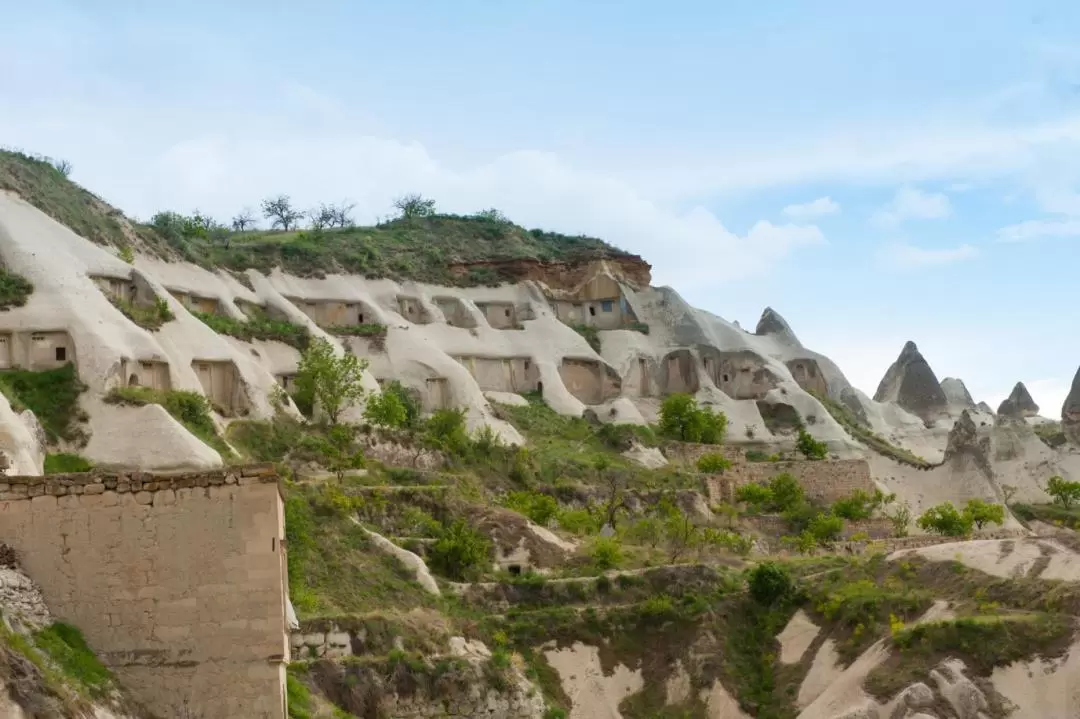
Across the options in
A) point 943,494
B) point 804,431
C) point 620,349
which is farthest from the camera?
point 620,349

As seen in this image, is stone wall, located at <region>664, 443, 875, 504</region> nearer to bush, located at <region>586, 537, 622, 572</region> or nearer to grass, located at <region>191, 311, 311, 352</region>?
grass, located at <region>191, 311, 311, 352</region>

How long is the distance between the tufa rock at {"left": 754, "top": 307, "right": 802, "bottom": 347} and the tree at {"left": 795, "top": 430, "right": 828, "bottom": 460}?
1387 cm

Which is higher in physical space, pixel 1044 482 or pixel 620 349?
pixel 620 349

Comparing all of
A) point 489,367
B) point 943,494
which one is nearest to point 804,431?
point 943,494

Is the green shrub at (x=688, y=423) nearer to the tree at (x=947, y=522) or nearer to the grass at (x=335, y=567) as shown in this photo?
the tree at (x=947, y=522)

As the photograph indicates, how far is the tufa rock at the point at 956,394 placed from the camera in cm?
8575

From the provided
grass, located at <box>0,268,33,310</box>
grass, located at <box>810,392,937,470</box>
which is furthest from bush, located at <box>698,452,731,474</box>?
grass, located at <box>0,268,33,310</box>

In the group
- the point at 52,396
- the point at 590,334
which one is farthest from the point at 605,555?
the point at 590,334

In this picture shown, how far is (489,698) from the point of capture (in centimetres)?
3519

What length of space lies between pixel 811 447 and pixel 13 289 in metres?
34.5

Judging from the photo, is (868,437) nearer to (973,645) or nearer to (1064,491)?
(1064,491)

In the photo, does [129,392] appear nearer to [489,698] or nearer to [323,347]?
[323,347]

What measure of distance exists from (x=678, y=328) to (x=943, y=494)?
65.3ft

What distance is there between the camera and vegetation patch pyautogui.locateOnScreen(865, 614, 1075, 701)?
34.9m
